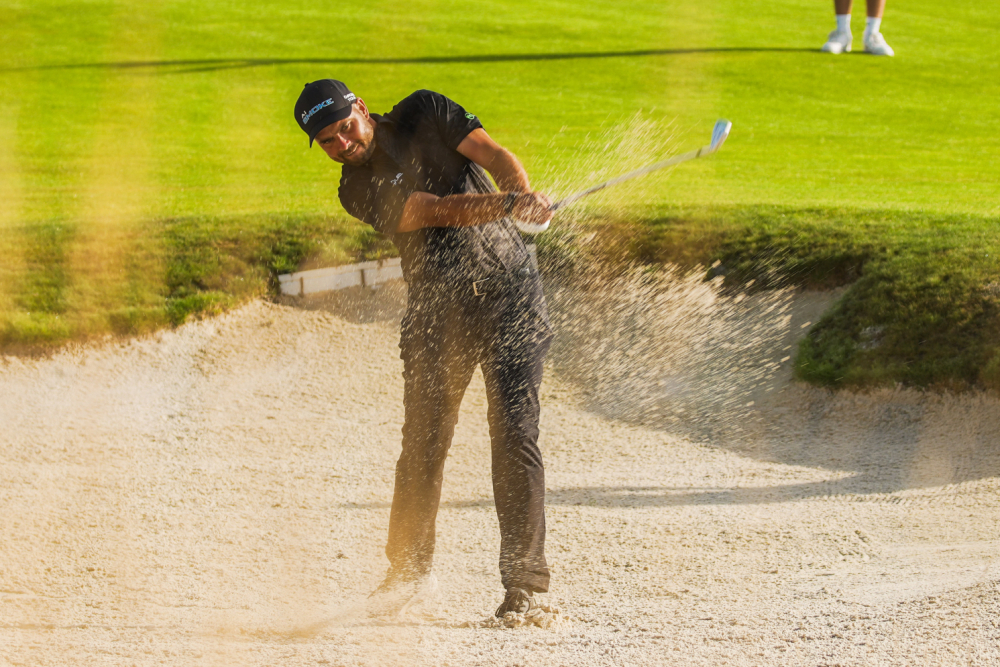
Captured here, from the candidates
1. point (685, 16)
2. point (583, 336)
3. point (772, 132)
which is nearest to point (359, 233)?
point (583, 336)

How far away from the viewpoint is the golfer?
3695 millimetres

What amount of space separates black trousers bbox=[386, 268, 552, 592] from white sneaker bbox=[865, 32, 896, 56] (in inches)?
544

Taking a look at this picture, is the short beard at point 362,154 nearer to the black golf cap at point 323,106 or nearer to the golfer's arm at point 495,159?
the black golf cap at point 323,106

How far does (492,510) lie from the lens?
536cm

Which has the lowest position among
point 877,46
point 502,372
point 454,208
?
point 502,372

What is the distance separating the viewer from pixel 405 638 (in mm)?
3615

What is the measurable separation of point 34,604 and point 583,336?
378 cm

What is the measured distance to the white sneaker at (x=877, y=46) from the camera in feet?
52.0

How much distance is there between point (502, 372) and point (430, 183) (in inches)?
28.1

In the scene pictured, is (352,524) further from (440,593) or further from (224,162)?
(224,162)

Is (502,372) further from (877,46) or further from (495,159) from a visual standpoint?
(877,46)

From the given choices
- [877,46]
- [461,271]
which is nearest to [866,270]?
[461,271]

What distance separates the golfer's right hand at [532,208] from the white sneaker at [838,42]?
13.7 metres

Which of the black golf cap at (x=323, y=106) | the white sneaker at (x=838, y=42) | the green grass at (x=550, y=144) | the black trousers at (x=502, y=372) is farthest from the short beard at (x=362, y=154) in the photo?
the white sneaker at (x=838, y=42)
